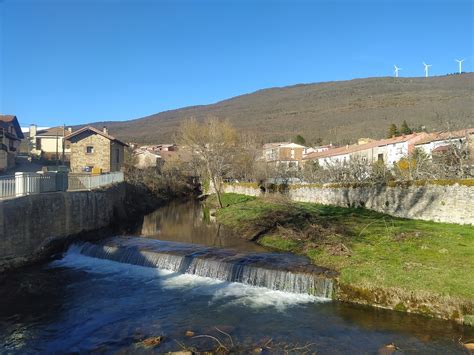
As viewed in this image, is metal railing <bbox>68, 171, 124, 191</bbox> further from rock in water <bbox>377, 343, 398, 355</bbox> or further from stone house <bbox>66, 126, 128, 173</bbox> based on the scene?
rock in water <bbox>377, 343, 398, 355</bbox>

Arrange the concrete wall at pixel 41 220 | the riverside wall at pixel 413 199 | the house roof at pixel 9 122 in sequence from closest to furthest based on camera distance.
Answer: the concrete wall at pixel 41 220 → the riverside wall at pixel 413 199 → the house roof at pixel 9 122

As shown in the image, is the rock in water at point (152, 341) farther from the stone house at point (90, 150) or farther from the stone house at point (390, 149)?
the stone house at point (390, 149)

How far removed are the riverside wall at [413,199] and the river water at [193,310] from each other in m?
9.41

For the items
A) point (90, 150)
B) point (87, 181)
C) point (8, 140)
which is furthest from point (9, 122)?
point (87, 181)

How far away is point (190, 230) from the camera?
2575 centimetres

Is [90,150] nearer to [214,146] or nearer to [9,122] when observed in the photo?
[214,146]

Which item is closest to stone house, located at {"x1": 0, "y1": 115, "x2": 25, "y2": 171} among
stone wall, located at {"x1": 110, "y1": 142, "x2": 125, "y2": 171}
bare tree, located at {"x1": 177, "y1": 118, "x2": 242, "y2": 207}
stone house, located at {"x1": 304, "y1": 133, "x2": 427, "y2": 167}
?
stone wall, located at {"x1": 110, "y1": 142, "x2": 125, "y2": 171}

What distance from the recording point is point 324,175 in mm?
36969

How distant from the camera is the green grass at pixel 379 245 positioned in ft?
39.8

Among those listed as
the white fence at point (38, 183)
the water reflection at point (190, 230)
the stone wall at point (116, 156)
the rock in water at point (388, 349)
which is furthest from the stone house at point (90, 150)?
the rock in water at point (388, 349)

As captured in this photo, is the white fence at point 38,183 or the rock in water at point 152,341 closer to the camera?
the rock in water at point 152,341

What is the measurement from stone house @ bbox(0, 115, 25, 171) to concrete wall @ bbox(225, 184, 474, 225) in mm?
32907

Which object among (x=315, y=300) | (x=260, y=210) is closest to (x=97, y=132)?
(x=260, y=210)

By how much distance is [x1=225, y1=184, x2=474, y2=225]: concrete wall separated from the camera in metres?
19.7
